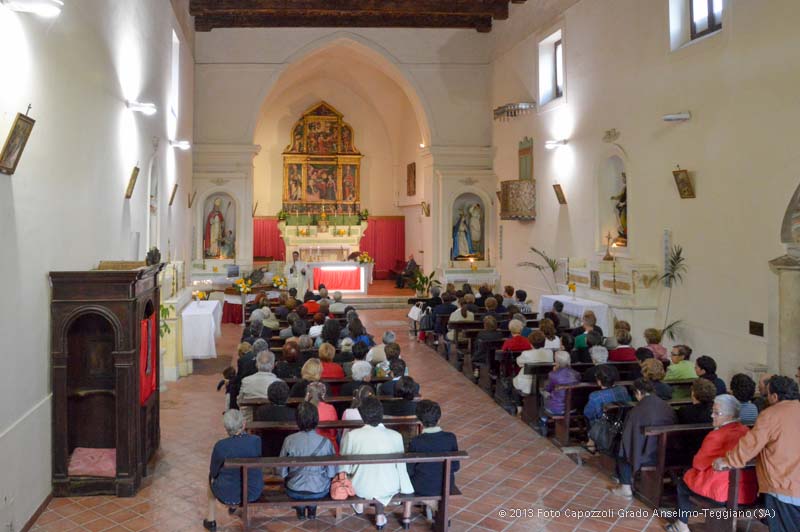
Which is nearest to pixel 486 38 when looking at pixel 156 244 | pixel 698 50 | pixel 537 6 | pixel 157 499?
pixel 537 6

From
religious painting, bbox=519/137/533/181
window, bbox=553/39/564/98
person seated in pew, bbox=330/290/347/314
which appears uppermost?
window, bbox=553/39/564/98

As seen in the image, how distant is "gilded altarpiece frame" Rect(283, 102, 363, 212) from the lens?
80.1 ft

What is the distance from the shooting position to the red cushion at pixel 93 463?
586 cm

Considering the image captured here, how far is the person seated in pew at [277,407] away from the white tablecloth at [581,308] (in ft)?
22.1

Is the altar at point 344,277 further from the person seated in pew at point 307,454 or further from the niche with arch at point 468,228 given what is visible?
the person seated in pew at point 307,454

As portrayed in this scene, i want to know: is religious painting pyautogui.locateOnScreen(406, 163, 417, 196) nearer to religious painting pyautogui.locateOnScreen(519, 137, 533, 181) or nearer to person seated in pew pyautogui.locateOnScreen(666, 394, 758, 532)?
religious painting pyautogui.locateOnScreen(519, 137, 533, 181)

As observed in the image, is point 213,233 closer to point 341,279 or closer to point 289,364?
point 341,279

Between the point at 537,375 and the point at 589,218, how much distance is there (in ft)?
19.3

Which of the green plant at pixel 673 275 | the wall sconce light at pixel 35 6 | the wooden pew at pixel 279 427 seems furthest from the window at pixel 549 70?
the wall sconce light at pixel 35 6

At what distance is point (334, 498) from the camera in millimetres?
4906

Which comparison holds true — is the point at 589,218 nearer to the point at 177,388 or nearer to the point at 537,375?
the point at 537,375

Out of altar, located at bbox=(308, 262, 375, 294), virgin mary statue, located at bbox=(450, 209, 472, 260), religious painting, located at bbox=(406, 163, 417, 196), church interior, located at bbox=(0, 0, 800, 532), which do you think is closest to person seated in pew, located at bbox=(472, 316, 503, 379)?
church interior, located at bbox=(0, 0, 800, 532)

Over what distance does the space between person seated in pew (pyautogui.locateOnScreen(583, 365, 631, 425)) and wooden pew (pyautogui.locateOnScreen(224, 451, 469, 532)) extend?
194cm

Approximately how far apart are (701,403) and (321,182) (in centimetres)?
2019
